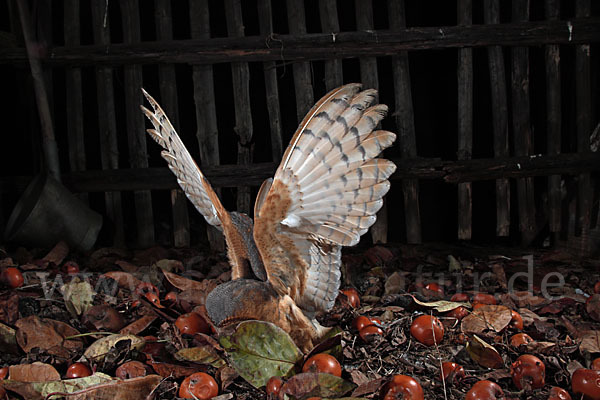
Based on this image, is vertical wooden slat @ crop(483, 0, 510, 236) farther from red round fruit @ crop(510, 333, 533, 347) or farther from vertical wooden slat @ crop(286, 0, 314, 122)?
red round fruit @ crop(510, 333, 533, 347)

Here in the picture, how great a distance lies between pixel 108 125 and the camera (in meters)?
3.72

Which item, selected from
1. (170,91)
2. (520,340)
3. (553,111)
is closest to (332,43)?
(170,91)

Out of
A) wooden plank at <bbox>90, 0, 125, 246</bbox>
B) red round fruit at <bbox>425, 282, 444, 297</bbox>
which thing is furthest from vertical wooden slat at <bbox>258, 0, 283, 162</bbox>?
red round fruit at <bbox>425, 282, 444, 297</bbox>

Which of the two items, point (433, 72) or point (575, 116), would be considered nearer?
point (575, 116)

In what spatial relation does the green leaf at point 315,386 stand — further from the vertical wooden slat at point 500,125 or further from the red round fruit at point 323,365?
the vertical wooden slat at point 500,125

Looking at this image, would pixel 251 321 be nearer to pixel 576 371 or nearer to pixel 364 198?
pixel 364 198

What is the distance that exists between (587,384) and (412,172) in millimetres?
2262

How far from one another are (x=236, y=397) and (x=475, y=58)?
3386 mm

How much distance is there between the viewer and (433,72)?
168 inches

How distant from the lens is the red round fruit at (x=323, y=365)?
1.51 meters

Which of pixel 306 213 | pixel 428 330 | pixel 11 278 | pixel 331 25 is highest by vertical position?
pixel 331 25

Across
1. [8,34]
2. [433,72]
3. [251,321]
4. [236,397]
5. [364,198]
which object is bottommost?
[236,397]

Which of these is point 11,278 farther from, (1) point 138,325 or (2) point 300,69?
(2) point 300,69

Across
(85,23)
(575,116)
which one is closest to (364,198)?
(575,116)
